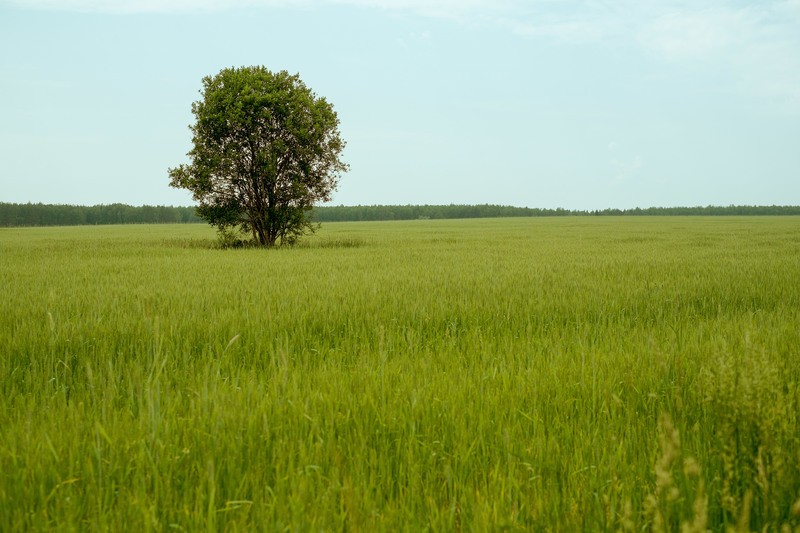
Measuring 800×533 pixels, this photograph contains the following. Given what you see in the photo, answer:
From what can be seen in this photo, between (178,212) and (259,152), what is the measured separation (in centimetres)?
15195

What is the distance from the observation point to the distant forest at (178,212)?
133m

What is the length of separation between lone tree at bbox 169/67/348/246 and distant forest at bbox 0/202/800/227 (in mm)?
98233

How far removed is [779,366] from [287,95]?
22.0 meters

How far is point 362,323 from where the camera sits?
573cm

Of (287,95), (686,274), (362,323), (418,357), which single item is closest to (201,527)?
(418,357)

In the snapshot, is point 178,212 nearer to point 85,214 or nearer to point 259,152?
point 85,214

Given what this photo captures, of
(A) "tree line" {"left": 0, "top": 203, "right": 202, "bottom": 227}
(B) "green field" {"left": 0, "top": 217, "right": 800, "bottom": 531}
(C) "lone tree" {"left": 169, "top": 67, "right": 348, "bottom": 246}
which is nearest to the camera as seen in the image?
(B) "green field" {"left": 0, "top": 217, "right": 800, "bottom": 531}

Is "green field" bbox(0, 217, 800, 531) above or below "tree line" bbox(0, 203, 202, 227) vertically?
below

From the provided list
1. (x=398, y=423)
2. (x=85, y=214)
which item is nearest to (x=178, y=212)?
(x=85, y=214)

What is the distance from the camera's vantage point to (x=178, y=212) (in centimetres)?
16038

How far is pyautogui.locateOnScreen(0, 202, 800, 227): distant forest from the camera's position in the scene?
133m

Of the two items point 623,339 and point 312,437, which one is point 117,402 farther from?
point 623,339

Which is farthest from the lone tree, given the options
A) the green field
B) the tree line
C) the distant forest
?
the tree line

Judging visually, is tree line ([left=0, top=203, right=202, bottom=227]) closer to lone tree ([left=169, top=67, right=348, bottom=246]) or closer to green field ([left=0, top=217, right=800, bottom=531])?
lone tree ([left=169, top=67, right=348, bottom=246])
